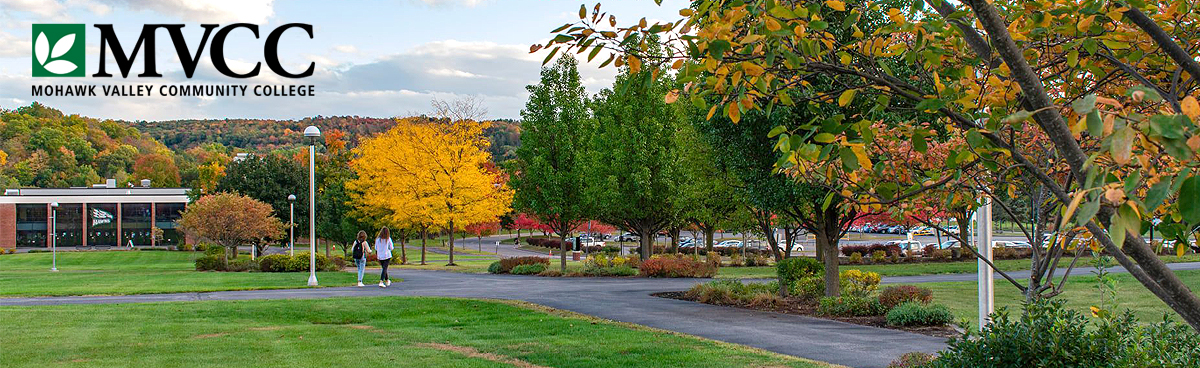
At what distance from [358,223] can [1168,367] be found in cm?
4440

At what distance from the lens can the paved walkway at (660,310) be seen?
1062cm

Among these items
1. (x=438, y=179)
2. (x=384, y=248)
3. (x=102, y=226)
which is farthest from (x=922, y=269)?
(x=102, y=226)

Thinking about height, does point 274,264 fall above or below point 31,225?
below

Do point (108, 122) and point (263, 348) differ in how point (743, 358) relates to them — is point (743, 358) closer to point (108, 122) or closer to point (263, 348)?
point (263, 348)

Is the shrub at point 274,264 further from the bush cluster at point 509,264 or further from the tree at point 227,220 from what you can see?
the bush cluster at point 509,264

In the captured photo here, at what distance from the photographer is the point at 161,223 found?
269 feet

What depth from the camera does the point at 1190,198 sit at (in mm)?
1871

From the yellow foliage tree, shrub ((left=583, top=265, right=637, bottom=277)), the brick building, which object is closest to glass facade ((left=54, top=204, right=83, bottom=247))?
the brick building

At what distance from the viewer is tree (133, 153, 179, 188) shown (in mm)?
105562

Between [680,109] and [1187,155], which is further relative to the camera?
[680,109]

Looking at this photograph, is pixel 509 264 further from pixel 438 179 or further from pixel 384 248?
pixel 384 248

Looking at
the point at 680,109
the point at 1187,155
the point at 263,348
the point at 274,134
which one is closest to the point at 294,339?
the point at 263,348

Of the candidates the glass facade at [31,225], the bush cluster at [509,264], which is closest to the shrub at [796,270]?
the bush cluster at [509,264]

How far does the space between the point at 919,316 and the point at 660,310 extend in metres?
4.45
